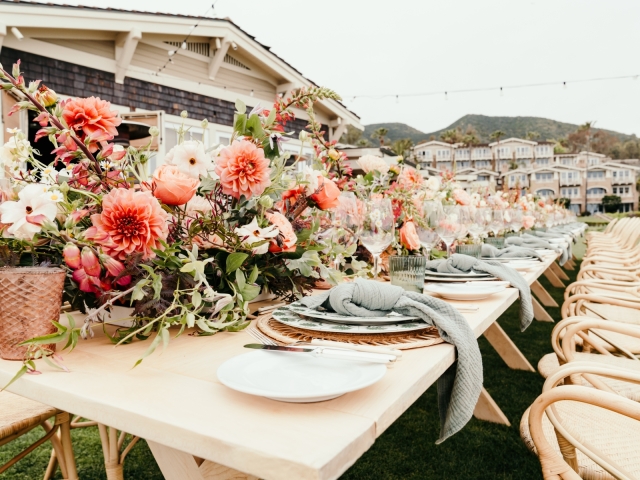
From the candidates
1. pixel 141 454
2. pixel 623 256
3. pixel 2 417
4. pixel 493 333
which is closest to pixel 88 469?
pixel 141 454

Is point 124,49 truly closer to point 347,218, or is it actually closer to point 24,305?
point 347,218

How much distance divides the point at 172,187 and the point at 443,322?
1.98 ft

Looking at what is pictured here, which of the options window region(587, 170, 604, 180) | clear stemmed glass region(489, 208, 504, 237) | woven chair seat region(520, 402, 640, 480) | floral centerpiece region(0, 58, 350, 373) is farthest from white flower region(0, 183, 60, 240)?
window region(587, 170, 604, 180)

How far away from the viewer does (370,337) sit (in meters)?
1.03

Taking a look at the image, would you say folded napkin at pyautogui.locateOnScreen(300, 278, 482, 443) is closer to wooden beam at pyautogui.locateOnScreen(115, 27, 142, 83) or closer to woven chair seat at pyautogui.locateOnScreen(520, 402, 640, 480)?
woven chair seat at pyautogui.locateOnScreen(520, 402, 640, 480)

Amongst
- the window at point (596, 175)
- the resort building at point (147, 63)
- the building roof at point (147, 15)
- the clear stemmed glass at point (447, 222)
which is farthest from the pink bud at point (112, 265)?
the window at point (596, 175)

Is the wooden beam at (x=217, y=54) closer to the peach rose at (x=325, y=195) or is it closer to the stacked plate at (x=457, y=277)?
the stacked plate at (x=457, y=277)

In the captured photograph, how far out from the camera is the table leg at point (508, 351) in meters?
3.62

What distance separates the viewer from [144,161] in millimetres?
1154

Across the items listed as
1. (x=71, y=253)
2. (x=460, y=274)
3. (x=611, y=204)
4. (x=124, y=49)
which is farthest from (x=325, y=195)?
(x=611, y=204)

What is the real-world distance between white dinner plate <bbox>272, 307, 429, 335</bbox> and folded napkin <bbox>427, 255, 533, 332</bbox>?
812 millimetres

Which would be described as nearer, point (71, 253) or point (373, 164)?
point (71, 253)

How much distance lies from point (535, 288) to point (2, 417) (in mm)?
5755

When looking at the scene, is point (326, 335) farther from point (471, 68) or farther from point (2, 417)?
point (471, 68)
